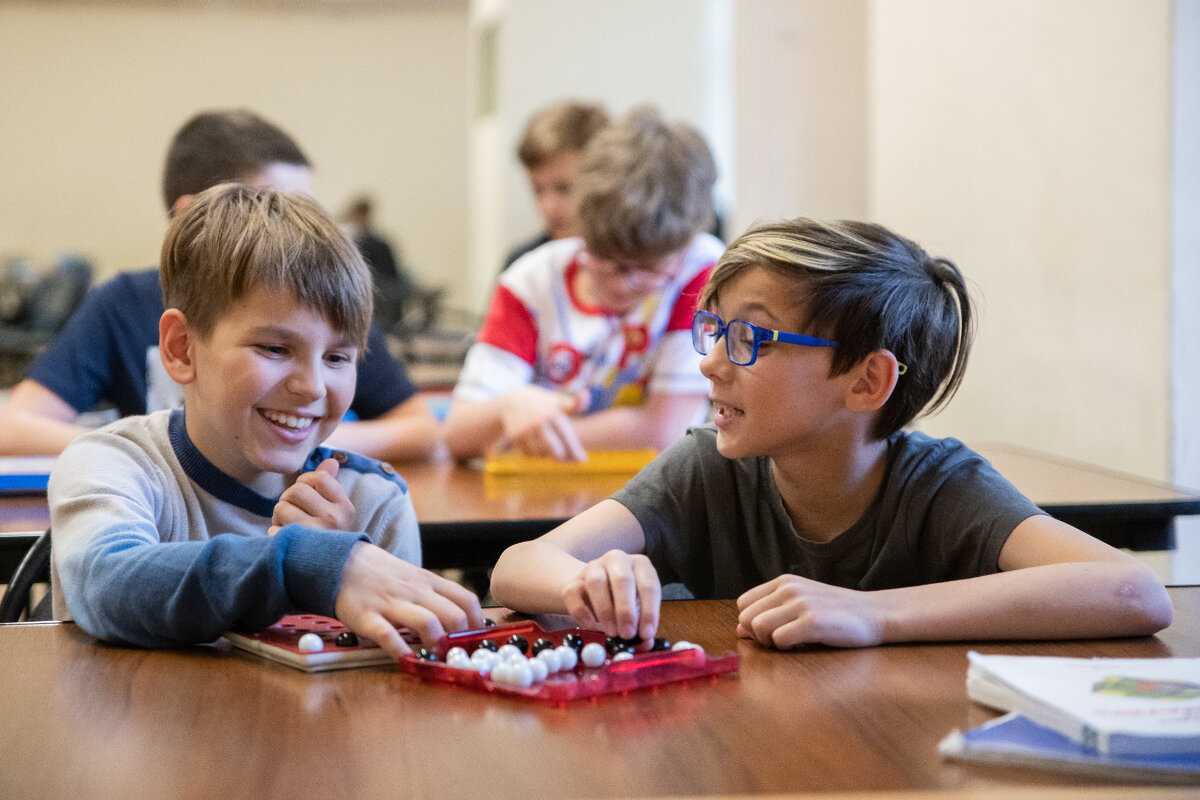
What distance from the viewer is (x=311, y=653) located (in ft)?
3.33

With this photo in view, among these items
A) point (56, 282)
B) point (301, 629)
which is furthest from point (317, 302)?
point (56, 282)

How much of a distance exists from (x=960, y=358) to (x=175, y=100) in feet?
42.5

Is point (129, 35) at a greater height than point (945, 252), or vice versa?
point (129, 35)

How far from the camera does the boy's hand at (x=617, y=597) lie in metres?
1.06

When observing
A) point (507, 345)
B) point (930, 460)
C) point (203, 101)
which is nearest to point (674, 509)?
point (930, 460)

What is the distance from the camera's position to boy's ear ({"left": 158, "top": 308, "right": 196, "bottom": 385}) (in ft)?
4.52

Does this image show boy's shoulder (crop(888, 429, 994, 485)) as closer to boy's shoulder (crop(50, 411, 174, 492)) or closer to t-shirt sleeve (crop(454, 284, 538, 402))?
boy's shoulder (crop(50, 411, 174, 492))

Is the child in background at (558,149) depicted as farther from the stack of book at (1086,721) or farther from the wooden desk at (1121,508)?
the stack of book at (1086,721)

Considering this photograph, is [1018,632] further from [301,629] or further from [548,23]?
[548,23]

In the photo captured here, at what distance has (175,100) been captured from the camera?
13.1 metres

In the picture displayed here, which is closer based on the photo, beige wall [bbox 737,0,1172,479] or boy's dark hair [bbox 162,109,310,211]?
boy's dark hair [bbox 162,109,310,211]

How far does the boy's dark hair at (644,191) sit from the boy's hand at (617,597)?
131 centimetres

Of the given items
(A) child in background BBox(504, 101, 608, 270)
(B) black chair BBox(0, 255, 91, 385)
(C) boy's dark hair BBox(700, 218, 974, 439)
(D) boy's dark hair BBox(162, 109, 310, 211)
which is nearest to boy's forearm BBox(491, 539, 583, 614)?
(C) boy's dark hair BBox(700, 218, 974, 439)

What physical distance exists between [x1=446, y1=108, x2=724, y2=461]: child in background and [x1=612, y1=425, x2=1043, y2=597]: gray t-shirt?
0.72m
